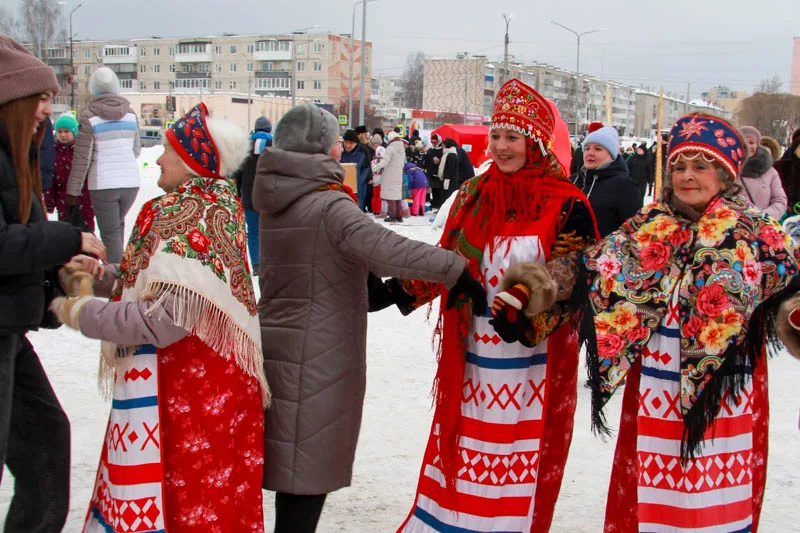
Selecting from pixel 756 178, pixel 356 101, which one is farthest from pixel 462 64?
pixel 756 178

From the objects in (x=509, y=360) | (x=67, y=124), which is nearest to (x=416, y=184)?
(x=67, y=124)

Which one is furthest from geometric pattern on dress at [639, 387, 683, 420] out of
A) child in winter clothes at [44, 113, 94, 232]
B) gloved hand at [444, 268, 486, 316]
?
child in winter clothes at [44, 113, 94, 232]

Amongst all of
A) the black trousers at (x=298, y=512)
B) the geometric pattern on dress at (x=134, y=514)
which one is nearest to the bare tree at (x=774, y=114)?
the black trousers at (x=298, y=512)

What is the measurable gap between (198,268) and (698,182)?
1.60 meters

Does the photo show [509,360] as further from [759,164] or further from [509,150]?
[759,164]

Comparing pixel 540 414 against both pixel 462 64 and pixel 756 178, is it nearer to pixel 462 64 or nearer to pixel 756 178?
pixel 756 178

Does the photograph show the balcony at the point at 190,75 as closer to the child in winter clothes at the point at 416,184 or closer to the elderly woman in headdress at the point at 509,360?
the child in winter clothes at the point at 416,184

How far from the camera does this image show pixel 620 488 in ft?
9.48

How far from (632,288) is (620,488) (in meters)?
0.75

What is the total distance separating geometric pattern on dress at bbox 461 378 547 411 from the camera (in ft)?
9.58

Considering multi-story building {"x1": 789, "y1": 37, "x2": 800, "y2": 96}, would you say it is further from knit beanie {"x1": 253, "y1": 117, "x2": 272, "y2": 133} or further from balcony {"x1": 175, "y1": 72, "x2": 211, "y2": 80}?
knit beanie {"x1": 253, "y1": 117, "x2": 272, "y2": 133}

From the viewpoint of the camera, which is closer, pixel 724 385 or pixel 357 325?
pixel 724 385

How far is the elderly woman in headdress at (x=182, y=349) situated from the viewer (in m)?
2.40

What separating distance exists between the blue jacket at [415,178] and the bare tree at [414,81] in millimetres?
76913
